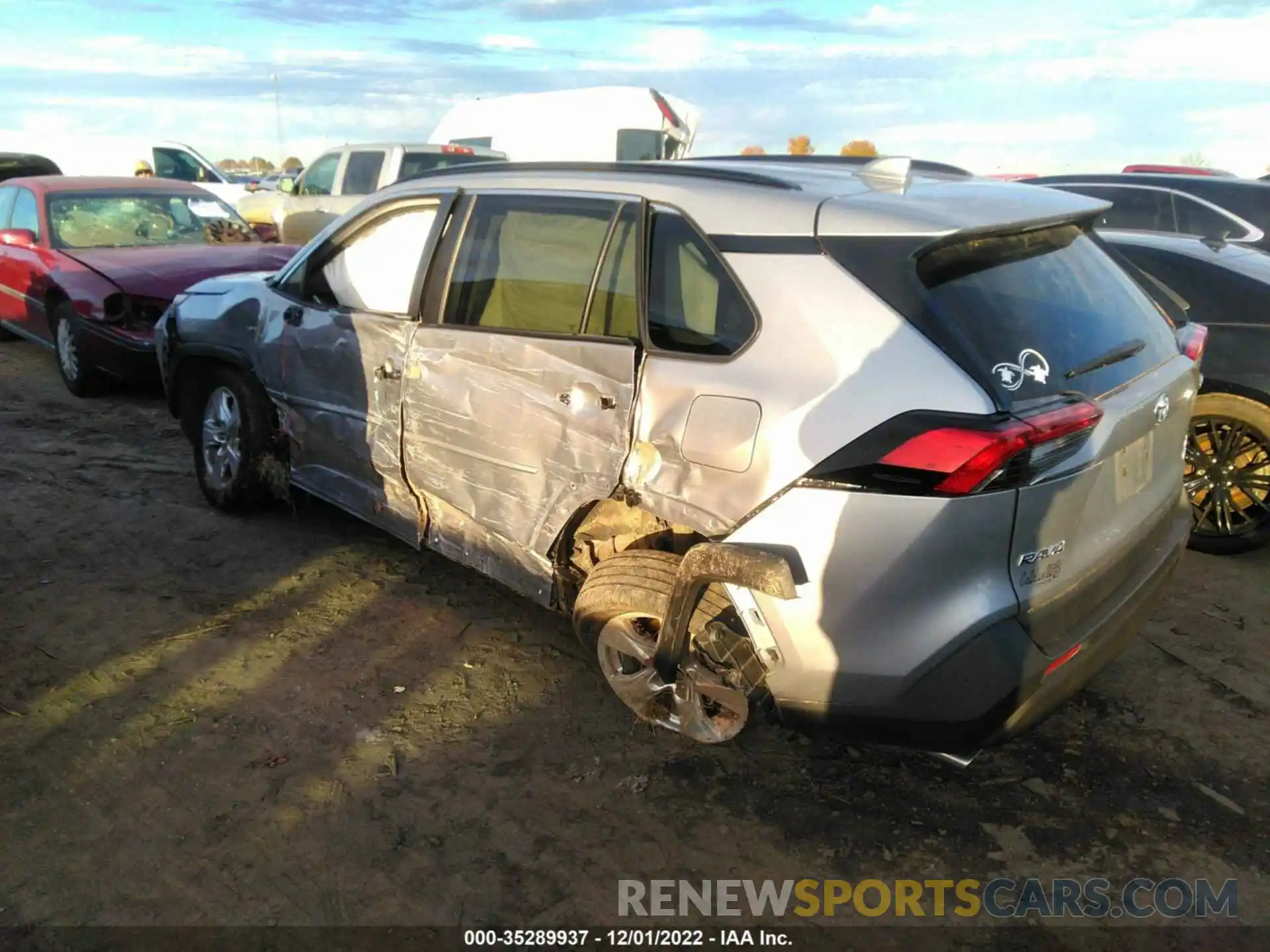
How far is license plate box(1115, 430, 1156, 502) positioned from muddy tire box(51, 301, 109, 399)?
6926 mm

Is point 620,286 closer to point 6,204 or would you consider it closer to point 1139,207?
point 1139,207

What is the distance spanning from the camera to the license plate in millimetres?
2809

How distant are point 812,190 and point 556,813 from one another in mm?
2017

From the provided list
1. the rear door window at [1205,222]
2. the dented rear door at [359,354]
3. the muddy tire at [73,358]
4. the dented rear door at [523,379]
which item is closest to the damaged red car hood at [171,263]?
the muddy tire at [73,358]

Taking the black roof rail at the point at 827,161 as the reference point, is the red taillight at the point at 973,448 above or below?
below

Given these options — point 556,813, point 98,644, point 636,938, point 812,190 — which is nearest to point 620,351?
point 812,190

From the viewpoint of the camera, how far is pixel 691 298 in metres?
3.04

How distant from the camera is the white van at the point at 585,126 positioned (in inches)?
663

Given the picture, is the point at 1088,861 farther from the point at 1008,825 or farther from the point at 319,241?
the point at 319,241

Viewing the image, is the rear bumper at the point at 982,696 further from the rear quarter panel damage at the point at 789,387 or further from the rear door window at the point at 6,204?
the rear door window at the point at 6,204

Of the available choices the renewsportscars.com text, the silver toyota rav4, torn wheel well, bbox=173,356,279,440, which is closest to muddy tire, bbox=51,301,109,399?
torn wheel well, bbox=173,356,279,440

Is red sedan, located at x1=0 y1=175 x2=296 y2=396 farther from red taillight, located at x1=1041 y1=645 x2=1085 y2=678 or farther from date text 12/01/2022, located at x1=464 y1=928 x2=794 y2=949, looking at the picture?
red taillight, located at x1=1041 y1=645 x2=1085 y2=678

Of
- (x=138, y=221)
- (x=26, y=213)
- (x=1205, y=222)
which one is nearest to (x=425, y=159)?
(x=138, y=221)

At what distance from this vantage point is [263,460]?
4.90 metres
